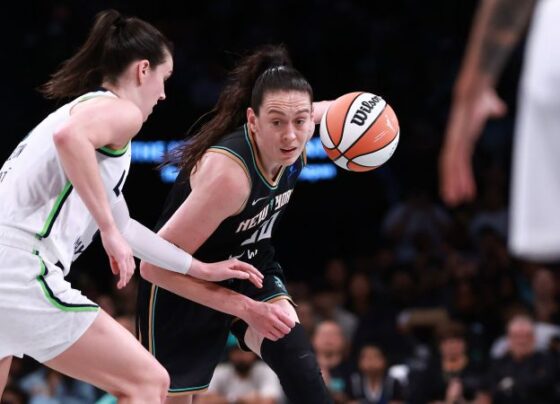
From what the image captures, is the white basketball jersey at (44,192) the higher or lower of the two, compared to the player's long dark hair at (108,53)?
lower

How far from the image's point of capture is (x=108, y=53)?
4.14 metres

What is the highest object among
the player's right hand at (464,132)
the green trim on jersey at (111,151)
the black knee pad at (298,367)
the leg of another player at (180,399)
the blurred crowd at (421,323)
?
the player's right hand at (464,132)

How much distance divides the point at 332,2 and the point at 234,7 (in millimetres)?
1063

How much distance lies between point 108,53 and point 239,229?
956mm

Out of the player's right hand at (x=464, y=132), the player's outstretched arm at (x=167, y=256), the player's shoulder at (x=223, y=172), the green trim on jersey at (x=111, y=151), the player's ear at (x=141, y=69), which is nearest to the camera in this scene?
the player's right hand at (x=464, y=132)

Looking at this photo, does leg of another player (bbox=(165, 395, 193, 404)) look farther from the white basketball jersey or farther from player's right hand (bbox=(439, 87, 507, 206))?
player's right hand (bbox=(439, 87, 507, 206))

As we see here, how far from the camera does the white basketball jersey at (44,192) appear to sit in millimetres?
3861

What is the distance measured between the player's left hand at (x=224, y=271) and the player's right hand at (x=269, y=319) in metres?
0.15

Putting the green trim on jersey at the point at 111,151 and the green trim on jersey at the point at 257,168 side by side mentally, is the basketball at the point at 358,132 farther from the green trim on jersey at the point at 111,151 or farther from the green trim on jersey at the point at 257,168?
the green trim on jersey at the point at 111,151

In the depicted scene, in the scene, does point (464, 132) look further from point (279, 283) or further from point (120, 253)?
point (279, 283)

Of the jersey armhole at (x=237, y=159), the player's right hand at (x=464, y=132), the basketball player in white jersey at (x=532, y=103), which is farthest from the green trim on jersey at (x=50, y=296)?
the basketball player in white jersey at (x=532, y=103)

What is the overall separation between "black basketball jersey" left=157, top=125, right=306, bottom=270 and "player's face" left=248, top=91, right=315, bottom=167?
0.24 feet

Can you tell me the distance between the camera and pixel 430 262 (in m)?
9.87

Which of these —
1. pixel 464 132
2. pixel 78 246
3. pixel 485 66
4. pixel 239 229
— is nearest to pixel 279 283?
pixel 239 229
